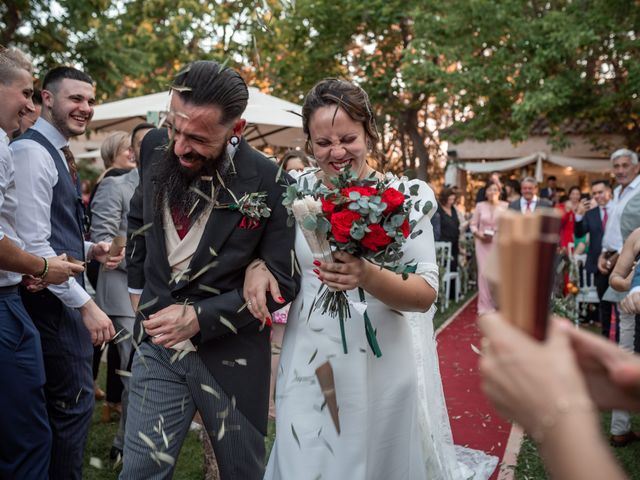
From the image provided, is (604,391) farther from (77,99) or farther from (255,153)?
(77,99)

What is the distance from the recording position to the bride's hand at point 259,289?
2656 millimetres

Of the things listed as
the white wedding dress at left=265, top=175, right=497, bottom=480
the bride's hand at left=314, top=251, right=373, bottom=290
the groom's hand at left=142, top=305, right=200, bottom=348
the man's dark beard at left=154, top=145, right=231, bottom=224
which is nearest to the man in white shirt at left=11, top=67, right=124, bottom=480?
the man's dark beard at left=154, top=145, right=231, bottom=224

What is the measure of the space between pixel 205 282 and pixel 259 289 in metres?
0.23

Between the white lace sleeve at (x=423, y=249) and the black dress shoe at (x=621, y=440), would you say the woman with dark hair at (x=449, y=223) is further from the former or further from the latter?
the white lace sleeve at (x=423, y=249)

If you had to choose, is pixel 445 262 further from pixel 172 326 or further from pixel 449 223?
pixel 172 326

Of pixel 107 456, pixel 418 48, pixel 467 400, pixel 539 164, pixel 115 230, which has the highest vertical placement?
pixel 418 48

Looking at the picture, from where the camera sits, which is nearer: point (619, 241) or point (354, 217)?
point (354, 217)

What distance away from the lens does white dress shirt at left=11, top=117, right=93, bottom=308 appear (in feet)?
10.2

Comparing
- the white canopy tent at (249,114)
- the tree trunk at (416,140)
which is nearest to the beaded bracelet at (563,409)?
the white canopy tent at (249,114)

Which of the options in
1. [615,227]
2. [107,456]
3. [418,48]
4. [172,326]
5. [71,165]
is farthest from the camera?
[418,48]

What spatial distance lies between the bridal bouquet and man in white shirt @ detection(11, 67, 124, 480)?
4.74 feet

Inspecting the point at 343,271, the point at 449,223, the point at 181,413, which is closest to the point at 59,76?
the point at 181,413

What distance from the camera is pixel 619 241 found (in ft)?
25.2

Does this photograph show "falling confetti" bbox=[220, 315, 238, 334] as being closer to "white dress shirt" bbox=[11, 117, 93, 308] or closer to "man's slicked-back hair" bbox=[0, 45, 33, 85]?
"white dress shirt" bbox=[11, 117, 93, 308]
